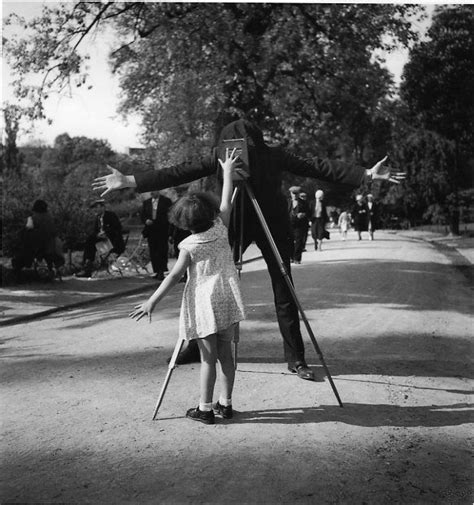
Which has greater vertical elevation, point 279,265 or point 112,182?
point 112,182

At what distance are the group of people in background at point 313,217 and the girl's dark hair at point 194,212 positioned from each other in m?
2.57

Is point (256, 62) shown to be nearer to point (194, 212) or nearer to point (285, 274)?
point (285, 274)

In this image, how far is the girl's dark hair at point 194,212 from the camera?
3.96 metres

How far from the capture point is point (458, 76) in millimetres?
19719

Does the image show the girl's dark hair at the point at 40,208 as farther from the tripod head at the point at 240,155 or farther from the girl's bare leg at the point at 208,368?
the girl's bare leg at the point at 208,368

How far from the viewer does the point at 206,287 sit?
4.00 metres

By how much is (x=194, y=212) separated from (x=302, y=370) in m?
1.81

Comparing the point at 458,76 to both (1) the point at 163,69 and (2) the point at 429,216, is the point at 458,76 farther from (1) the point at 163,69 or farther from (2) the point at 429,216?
(2) the point at 429,216

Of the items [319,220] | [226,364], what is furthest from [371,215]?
[226,364]

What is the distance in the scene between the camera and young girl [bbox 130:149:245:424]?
13.0 feet

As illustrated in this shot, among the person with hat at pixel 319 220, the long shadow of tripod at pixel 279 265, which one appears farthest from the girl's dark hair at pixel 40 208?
the person with hat at pixel 319 220

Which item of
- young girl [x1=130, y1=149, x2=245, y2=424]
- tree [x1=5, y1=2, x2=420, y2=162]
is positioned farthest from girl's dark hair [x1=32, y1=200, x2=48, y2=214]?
young girl [x1=130, y1=149, x2=245, y2=424]

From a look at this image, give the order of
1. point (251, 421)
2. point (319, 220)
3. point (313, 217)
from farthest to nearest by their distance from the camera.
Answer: point (313, 217) → point (319, 220) → point (251, 421)

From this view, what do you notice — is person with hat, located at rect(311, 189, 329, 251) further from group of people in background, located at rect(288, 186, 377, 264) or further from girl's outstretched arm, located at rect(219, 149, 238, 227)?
girl's outstretched arm, located at rect(219, 149, 238, 227)
